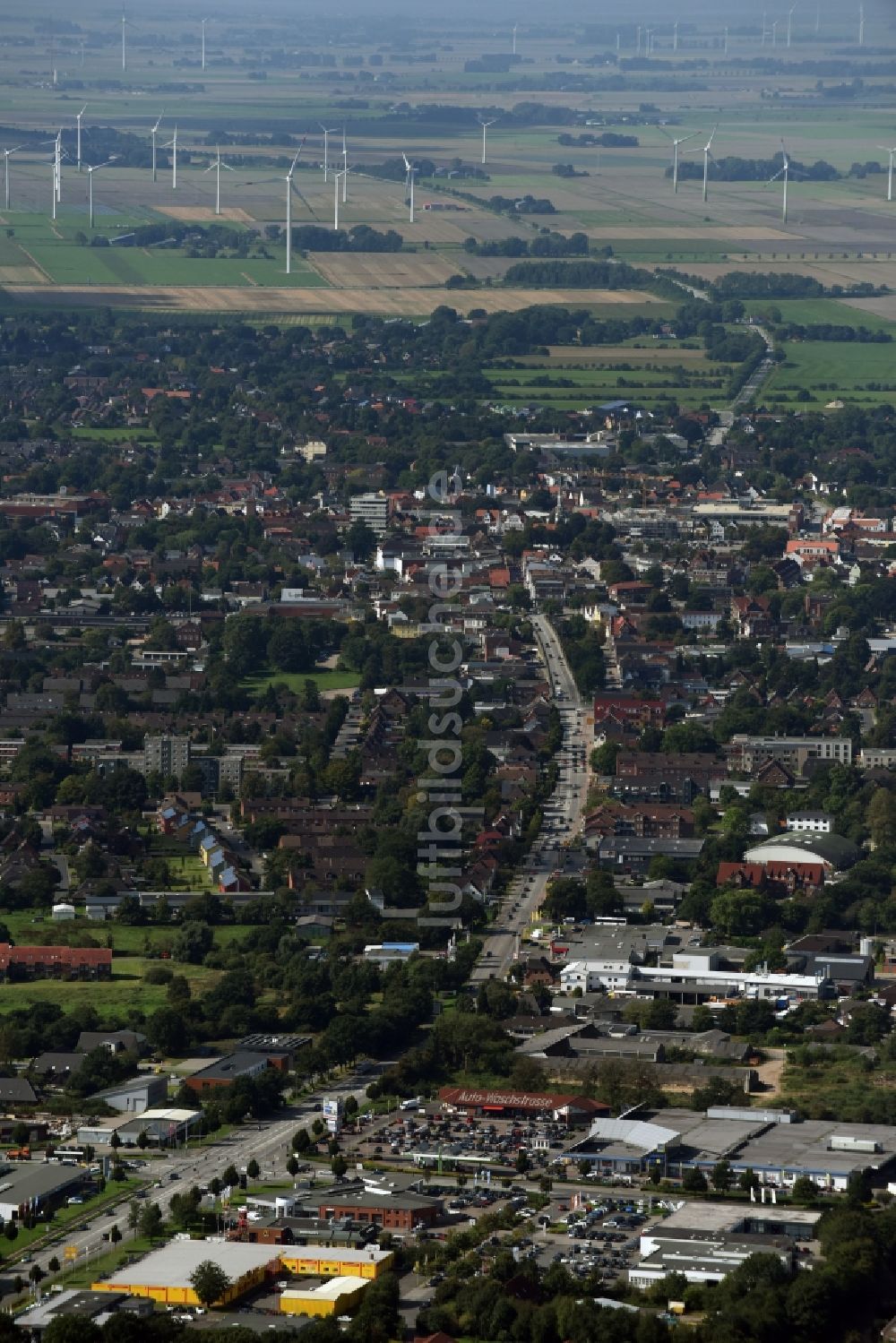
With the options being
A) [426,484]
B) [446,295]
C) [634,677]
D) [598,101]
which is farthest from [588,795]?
[598,101]

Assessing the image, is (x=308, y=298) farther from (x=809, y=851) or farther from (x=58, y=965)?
(x=58, y=965)

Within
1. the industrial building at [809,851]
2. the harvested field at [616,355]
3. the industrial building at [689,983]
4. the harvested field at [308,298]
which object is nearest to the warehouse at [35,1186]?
the industrial building at [689,983]

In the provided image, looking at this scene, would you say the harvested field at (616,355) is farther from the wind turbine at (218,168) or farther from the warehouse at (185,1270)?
the warehouse at (185,1270)

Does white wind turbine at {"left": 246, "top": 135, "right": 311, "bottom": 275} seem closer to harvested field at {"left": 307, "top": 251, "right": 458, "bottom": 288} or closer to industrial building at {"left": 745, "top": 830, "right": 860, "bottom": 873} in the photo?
harvested field at {"left": 307, "top": 251, "right": 458, "bottom": 288}

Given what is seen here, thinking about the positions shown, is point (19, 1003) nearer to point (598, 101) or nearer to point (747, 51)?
point (598, 101)

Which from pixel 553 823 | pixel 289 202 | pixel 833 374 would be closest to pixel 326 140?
pixel 289 202
